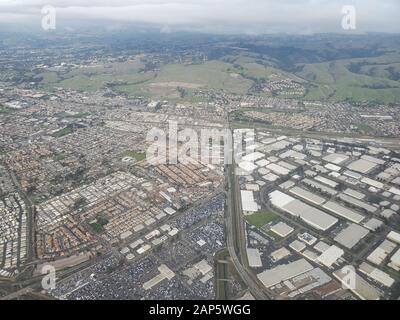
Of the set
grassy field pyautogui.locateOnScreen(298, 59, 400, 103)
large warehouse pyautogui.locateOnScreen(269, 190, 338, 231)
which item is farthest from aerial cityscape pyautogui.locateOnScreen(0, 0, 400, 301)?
grassy field pyautogui.locateOnScreen(298, 59, 400, 103)

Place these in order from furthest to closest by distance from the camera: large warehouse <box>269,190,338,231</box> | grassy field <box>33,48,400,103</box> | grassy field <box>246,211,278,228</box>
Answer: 1. grassy field <box>33,48,400,103</box>
2. grassy field <box>246,211,278,228</box>
3. large warehouse <box>269,190,338,231</box>

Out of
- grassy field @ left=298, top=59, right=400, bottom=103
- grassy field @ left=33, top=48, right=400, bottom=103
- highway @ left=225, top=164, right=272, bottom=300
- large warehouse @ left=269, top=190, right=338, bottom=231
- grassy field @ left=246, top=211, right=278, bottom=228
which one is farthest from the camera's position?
grassy field @ left=33, top=48, right=400, bottom=103

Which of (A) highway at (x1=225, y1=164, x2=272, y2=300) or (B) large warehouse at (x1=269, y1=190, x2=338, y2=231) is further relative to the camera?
(B) large warehouse at (x1=269, y1=190, x2=338, y2=231)

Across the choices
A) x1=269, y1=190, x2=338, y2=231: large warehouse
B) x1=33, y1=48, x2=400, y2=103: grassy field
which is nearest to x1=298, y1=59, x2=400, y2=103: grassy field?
x1=33, y1=48, x2=400, y2=103: grassy field

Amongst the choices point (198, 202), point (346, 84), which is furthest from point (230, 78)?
point (198, 202)

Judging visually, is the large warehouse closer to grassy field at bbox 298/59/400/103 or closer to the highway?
the highway

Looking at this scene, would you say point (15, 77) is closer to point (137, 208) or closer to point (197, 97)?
point (197, 97)

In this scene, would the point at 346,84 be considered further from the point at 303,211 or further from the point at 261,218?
the point at 261,218

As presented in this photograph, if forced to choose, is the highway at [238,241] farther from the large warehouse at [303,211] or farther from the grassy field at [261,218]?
the large warehouse at [303,211]

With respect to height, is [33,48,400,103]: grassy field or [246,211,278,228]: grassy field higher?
[33,48,400,103]: grassy field
